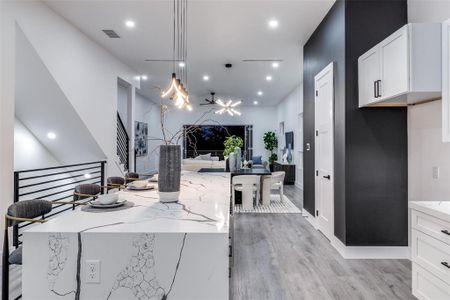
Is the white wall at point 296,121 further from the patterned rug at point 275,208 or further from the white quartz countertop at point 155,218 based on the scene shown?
the white quartz countertop at point 155,218

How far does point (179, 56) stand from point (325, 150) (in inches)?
146

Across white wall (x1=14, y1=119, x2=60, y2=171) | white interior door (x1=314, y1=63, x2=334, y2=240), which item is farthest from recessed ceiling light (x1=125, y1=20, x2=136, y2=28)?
white interior door (x1=314, y1=63, x2=334, y2=240)

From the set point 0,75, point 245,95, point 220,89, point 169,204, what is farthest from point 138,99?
point 169,204

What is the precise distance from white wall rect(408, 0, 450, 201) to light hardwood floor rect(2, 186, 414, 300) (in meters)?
0.90

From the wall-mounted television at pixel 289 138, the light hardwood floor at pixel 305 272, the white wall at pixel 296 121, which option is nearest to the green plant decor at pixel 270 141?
the white wall at pixel 296 121

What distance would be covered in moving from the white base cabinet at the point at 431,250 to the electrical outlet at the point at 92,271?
88.0 inches

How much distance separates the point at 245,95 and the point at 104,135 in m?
6.03

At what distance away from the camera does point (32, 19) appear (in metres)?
3.61

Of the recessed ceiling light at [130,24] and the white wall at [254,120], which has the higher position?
the recessed ceiling light at [130,24]

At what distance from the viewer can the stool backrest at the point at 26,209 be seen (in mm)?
1996

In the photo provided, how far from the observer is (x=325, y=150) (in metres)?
3.98

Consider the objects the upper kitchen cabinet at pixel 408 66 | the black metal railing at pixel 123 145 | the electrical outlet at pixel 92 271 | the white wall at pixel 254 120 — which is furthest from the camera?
the white wall at pixel 254 120

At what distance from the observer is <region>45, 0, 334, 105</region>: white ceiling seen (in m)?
3.83

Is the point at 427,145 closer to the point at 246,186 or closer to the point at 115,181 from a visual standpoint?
the point at 246,186
